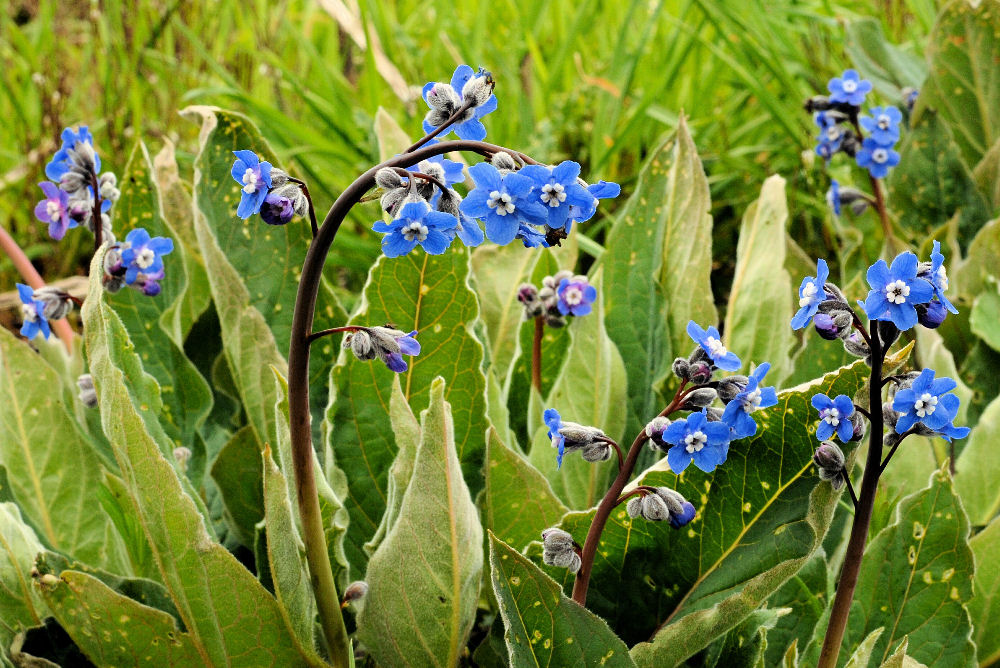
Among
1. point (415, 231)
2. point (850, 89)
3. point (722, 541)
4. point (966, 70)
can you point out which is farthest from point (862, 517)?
point (966, 70)

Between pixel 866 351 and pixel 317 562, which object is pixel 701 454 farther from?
pixel 317 562

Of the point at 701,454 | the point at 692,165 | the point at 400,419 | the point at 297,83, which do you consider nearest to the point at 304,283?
the point at 400,419

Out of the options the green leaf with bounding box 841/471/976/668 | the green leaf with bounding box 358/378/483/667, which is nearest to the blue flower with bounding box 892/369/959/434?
the green leaf with bounding box 841/471/976/668

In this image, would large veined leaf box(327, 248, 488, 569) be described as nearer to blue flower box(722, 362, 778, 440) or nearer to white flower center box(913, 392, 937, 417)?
blue flower box(722, 362, 778, 440)

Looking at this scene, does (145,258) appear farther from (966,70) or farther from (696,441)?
(966,70)

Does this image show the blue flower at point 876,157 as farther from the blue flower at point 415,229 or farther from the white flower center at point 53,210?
the white flower center at point 53,210

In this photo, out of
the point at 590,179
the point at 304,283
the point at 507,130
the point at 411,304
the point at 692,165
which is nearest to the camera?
the point at 304,283

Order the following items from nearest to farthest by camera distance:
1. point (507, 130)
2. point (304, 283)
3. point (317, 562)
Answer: point (304, 283), point (317, 562), point (507, 130)
